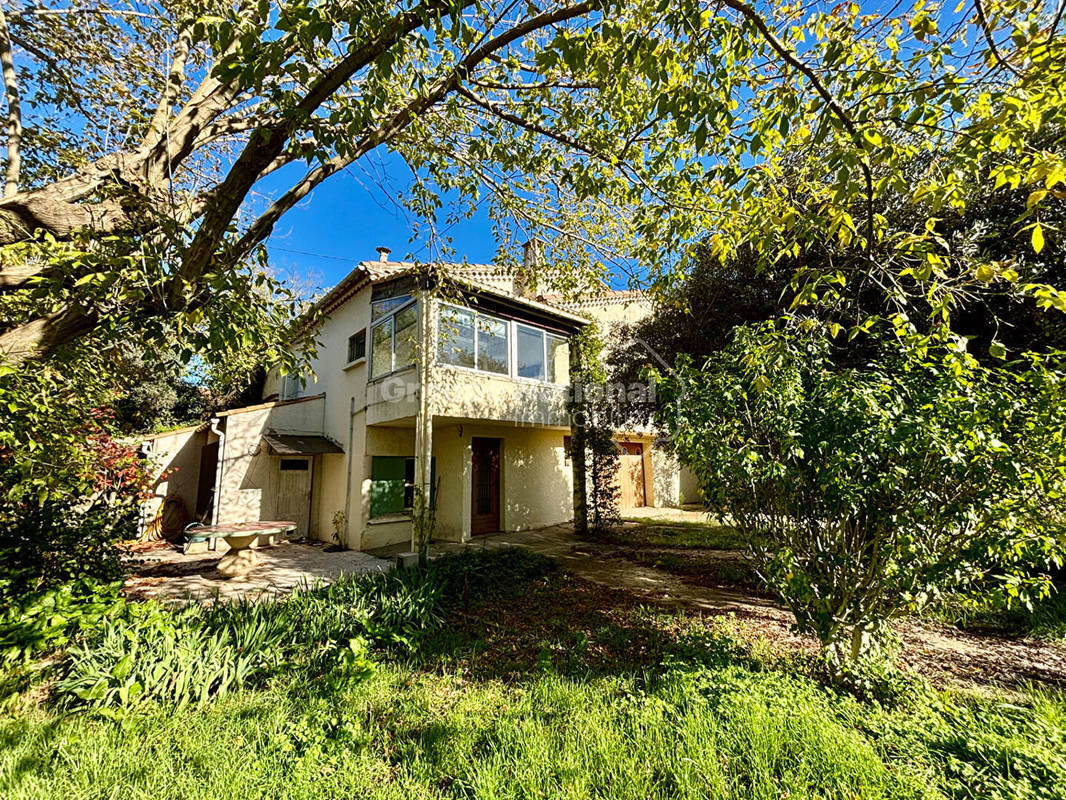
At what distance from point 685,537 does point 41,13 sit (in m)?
14.0

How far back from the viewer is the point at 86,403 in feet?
18.0

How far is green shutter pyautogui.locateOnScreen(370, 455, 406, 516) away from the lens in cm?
1082

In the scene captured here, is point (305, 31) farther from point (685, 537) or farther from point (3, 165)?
point (685, 537)

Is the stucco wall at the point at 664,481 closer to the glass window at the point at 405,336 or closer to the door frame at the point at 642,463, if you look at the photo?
the door frame at the point at 642,463

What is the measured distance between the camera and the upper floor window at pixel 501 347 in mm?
9867

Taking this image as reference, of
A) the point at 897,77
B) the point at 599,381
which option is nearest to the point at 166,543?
the point at 599,381

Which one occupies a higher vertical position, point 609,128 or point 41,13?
point 41,13

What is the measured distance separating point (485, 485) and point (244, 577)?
6.13 meters

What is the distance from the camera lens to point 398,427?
11125mm

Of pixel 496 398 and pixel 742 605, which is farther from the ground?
pixel 496 398

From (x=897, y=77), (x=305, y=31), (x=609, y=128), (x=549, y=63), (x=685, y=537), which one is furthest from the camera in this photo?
(x=685, y=537)

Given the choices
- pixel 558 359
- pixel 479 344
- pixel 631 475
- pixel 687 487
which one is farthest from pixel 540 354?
pixel 687 487

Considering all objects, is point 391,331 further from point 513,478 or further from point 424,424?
point 513,478

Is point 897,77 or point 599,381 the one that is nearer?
point 897,77
